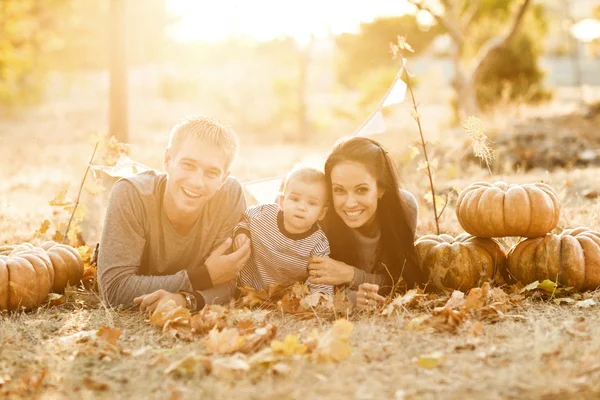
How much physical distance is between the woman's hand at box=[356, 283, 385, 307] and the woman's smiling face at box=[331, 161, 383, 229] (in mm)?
503

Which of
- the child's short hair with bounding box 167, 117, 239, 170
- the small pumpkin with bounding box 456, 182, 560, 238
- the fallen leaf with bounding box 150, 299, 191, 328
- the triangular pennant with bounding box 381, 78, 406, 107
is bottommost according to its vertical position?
the fallen leaf with bounding box 150, 299, 191, 328

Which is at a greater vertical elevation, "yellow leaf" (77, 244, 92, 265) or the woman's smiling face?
the woman's smiling face

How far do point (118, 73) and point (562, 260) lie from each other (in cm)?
803

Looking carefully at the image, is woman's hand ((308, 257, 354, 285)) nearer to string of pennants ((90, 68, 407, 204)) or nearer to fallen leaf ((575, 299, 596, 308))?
string of pennants ((90, 68, 407, 204))

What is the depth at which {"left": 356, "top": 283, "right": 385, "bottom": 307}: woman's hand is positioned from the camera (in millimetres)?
4191

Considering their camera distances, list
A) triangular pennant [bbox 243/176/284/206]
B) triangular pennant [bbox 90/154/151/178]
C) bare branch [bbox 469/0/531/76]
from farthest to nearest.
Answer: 1. bare branch [bbox 469/0/531/76]
2. triangular pennant [bbox 243/176/284/206]
3. triangular pennant [bbox 90/154/151/178]

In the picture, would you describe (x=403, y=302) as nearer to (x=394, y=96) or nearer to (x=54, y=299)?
(x=394, y=96)

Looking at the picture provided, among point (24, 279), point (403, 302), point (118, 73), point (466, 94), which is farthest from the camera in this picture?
point (466, 94)

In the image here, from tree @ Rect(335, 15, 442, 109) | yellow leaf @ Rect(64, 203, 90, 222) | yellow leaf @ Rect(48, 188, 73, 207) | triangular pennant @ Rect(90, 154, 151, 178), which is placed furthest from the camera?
tree @ Rect(335, 15, 442, 109)

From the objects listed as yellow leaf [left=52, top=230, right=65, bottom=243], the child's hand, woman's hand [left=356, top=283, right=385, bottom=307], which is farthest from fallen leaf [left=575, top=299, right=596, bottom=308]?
yellow leaf [left=52, top=230, right=65, bottom=243]

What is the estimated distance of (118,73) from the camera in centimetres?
1066

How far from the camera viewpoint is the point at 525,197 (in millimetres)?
4492

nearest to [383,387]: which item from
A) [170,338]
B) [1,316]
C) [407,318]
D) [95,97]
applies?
[407,318]

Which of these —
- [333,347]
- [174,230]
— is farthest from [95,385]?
[174,230]
